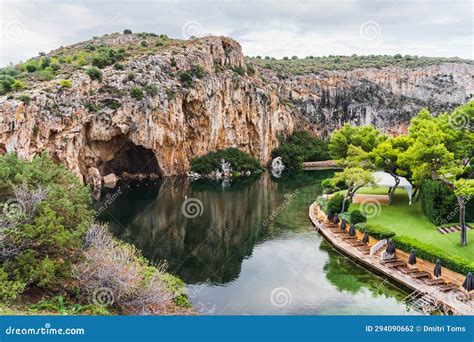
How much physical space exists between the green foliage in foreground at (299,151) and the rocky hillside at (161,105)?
95.9 inches

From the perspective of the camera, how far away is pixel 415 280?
20172 mm

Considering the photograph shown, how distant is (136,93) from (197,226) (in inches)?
1130

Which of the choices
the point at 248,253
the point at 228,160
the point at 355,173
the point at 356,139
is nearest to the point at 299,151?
the point at 228,160

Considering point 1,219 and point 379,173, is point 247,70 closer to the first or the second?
point 379,173

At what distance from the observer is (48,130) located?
146 feet

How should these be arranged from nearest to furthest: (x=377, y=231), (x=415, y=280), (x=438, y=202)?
(x=415, y=280) < (x=377, y=231) < (x=438, y=202)

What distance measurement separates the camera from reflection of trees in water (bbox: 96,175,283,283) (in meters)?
24.0

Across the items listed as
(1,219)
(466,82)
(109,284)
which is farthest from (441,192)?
(466,82)

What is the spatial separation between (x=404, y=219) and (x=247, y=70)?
189 ft

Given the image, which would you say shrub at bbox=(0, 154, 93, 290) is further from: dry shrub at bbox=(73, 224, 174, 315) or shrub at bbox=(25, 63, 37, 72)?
shrub at bbox=(25, 63, 37, 72)

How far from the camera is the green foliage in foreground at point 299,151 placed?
77.0 meters

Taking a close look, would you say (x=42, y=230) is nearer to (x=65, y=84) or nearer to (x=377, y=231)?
(x=377, y=231)
